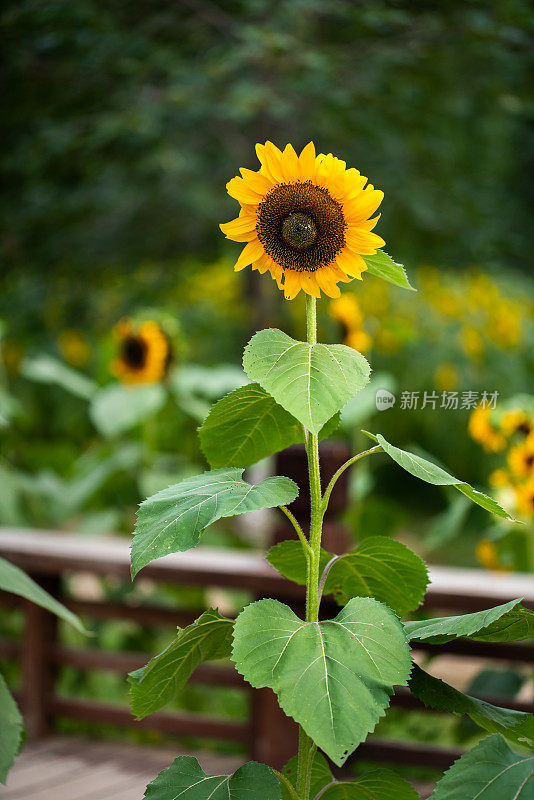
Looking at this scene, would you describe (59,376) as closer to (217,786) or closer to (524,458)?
(524,458)

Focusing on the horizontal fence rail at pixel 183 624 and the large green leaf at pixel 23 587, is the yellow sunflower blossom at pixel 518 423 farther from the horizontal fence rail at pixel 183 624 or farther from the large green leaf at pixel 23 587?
the large green leaf at pixel 23 587

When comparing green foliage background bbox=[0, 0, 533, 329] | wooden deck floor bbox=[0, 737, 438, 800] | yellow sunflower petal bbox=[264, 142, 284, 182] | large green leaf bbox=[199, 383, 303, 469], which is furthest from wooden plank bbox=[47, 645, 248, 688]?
green foliage background bbox=[0, 0, 533, 329]

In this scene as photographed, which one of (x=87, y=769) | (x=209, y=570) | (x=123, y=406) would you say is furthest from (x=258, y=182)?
(x=123, y=406)

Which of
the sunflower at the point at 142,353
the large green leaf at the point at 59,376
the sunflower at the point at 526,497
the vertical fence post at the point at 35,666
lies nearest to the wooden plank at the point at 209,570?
the vertical fence post at the point at 35,666

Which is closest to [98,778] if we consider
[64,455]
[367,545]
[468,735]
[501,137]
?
[468,735]

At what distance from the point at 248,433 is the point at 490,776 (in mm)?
409

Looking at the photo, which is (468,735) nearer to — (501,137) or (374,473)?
(374,473)

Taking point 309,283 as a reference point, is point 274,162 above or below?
above

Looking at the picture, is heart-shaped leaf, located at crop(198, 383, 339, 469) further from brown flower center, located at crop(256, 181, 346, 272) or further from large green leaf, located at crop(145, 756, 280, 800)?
large green leaf, located at crop(145, 756, 280, 800)

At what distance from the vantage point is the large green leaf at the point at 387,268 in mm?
899

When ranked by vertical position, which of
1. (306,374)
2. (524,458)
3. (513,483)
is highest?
(306,374)

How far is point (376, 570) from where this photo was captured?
0.98m

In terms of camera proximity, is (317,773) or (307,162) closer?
(307,162)

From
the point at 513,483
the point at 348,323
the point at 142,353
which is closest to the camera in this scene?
the point at 513,483
